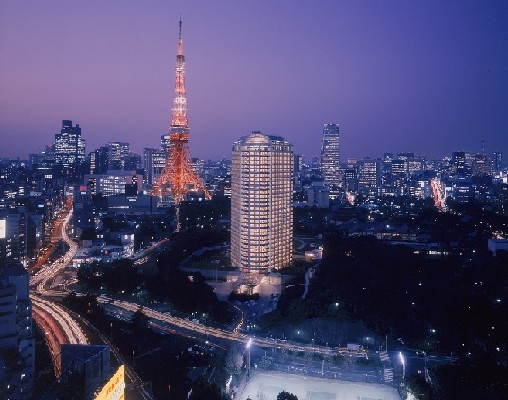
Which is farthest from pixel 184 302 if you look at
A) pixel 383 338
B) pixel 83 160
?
pixel 83 160

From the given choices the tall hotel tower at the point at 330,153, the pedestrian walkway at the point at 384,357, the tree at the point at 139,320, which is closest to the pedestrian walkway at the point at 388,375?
the pedestrian walkway at the point at 384,357

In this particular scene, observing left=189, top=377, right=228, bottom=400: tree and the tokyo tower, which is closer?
left=189, top=377, right=228, bottom=400: tree

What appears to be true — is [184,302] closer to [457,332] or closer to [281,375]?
[281,375]

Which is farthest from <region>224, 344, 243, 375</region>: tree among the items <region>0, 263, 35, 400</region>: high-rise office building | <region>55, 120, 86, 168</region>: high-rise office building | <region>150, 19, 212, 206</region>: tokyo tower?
<region>55, 120, 86, 168</region>: high-rise office building

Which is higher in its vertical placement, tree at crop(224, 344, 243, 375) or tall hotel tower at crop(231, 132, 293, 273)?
tall hotel tower at crop(231, 132, 293, 273)

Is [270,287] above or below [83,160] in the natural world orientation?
below

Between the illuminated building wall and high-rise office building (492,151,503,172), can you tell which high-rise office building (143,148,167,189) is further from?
high-rise office building (492,151,503,172)

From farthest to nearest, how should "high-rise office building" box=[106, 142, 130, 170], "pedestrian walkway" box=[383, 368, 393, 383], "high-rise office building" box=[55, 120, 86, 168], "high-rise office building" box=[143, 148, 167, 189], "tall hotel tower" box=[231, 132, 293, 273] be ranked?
1. "high-rise office building" box=[106, 142, 130, 170]
2. "high-rise office building" box=[55, 120, 86, 168]
3. "high-rise office building" box=[143, 148, 167, 189]
4. "tall hotel tower" box=[231, 132, 293, 273]
5. "pedestrian walkway" box=[383, 368, 393, 383]
